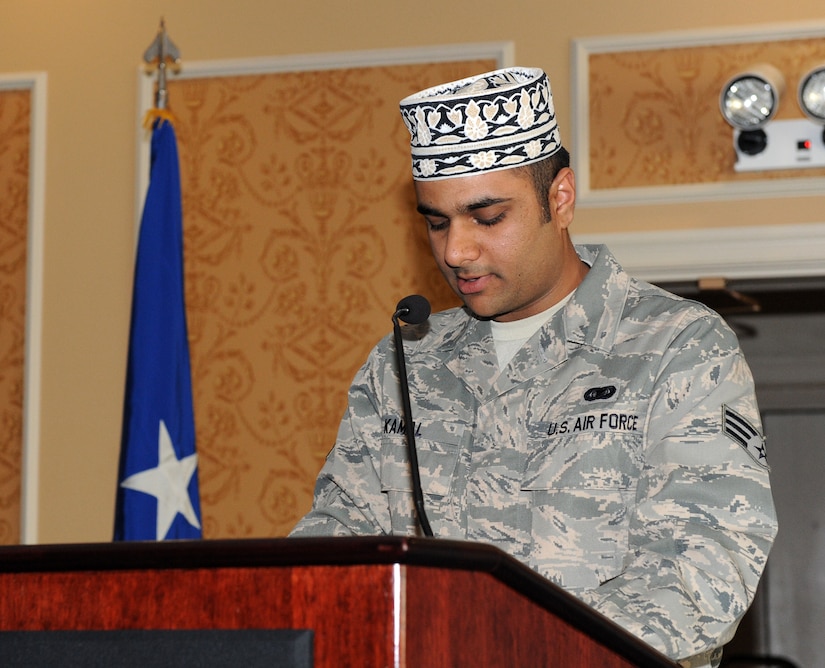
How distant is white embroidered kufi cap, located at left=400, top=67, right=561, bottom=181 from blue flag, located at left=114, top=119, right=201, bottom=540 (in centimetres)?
175

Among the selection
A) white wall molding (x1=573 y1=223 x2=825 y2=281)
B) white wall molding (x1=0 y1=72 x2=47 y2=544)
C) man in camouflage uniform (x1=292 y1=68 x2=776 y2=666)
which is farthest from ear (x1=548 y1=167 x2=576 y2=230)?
white wall molding (x1=0 y1=72 x2=47 y2=544)

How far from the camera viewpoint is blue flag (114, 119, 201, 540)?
3562mm

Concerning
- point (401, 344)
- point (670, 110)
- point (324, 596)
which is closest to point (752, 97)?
point (670, 110)

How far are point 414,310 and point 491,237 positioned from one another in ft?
0.87

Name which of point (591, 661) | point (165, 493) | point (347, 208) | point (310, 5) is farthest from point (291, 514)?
point (591, 661)

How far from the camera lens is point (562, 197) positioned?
7.02ft

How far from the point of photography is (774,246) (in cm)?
379

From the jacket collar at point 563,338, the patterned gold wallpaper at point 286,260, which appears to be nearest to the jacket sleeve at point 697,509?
the jacket collar at point 563,338

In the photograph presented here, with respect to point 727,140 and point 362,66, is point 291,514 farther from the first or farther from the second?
point 727,140

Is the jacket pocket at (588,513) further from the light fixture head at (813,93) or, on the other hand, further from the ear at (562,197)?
the light fixture head at (813,93)

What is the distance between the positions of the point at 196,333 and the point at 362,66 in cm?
102

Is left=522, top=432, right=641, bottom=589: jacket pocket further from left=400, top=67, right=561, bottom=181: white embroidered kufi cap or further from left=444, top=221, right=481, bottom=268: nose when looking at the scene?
left=400, top=67, right=561, bottom=181: white embroidered kufi cap

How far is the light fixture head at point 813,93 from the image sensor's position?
3.61 meters

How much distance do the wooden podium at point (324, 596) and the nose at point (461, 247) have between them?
924 millimetres
